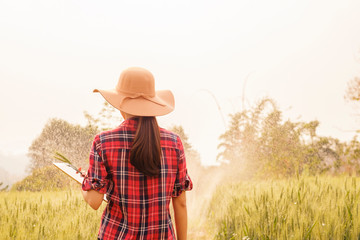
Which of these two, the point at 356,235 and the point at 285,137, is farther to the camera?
the point at 285,137

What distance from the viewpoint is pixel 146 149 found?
6.43 feet

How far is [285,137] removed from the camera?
9406mm

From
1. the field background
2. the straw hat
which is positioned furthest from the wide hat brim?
the field background

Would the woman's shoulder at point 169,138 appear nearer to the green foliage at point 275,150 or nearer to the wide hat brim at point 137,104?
the wide hat brim at point 137,104

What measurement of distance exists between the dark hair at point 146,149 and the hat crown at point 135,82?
22 centimetres

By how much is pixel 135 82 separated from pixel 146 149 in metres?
0.47

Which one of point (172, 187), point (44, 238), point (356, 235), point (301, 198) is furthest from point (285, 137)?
point (172, 187)

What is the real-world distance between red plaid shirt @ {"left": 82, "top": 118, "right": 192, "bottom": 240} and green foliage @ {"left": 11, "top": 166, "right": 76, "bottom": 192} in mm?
5784

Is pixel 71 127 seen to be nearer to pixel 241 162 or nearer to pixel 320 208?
pixel 241 162

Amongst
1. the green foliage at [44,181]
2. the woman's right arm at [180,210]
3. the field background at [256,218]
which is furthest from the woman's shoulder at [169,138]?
the green foliage at [44,181]

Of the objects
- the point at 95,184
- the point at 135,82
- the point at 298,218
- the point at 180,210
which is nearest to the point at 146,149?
the point at 95,184

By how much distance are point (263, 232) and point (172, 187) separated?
208 centimetres

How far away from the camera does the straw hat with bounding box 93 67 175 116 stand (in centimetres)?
212

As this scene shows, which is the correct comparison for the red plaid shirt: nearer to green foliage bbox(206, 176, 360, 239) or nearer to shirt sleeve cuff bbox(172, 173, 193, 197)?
shirt sleeve cuff bbox(172, 173, 193, 197)
